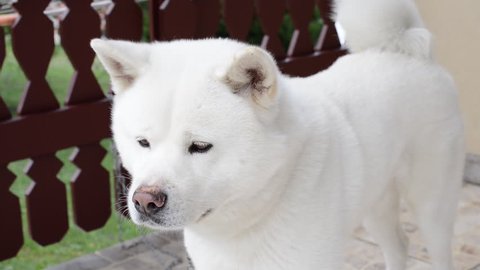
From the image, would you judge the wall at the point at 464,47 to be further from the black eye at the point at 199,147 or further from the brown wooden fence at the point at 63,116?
the black eye at the point at 199,147

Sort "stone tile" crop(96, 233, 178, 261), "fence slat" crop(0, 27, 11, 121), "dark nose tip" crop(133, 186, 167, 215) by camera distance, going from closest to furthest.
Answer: "dark nose tip" crop(133, 186, 167, 215) < "fence slat" crop(0, 27, 11, 121) < "stone tile" crop(96, 233, 178, 261)

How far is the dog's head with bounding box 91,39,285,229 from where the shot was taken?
2062 millimetres

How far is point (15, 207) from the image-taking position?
12.7 ft

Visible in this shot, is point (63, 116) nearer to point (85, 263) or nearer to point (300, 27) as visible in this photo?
point (85, 263)

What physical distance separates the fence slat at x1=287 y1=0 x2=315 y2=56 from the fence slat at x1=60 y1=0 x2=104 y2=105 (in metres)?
1.59

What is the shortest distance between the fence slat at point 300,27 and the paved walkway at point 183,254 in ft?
4.90

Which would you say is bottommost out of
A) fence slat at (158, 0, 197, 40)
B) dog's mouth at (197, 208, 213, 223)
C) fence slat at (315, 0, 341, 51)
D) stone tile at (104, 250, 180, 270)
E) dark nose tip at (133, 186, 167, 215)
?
stone tile at (104, 250, 180, 270)

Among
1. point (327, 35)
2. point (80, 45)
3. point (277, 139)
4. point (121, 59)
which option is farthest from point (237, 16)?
point (277, 139)

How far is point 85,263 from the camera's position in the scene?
400 centimetres

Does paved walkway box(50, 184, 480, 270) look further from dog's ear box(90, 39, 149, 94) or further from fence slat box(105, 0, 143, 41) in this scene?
dog's ear box(90, 39, 149, 94)

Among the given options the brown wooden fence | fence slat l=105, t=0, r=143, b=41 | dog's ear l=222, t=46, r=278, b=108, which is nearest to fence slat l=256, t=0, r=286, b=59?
the brown wooden fence

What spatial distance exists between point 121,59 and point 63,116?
174cm

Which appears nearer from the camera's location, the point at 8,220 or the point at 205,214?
the point at 205,214

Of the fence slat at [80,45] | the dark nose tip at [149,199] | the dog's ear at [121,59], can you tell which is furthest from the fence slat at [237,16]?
the dark nose tip at [149,199]
